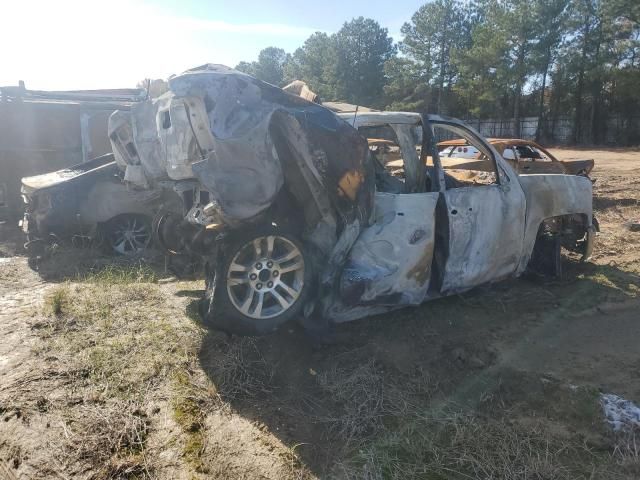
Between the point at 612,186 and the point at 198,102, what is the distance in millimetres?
12828

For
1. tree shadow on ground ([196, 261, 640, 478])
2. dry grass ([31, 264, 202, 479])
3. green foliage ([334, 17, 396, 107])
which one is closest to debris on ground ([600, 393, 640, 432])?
tree shadow on ground ([196, 261, 640, 478])

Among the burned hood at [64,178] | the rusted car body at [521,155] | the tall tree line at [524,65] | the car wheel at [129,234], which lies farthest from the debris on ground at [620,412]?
the tall tree line at [524,65]

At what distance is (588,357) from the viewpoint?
3.82 m

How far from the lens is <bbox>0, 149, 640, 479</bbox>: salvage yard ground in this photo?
2582 millimetres

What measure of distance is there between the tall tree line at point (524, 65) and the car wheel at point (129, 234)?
103 ft

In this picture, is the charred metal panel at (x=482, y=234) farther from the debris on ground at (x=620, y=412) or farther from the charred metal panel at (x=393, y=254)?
the debris on ground at (x=620, y=412)

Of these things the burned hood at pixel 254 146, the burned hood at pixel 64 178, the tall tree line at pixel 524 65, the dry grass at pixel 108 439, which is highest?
the tall tree line at pixel 524 65

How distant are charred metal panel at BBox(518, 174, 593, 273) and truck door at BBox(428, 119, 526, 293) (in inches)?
6.8

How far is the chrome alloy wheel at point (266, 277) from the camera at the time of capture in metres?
3.43

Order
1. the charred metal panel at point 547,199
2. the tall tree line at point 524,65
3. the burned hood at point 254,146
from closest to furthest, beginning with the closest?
the burned hood at point 254,146 → the charred metal panel at point 547,199 → the tall tree line at point 524,65

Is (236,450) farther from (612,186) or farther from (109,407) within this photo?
(612,186)

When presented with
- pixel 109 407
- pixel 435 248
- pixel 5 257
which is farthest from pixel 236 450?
pixel 5 257

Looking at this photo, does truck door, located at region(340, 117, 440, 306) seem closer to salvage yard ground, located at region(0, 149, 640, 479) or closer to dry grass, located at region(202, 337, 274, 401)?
salvage yard ground, located at region(0, 149, 640, 479)

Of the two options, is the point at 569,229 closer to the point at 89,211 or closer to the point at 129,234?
the point at 129,234
